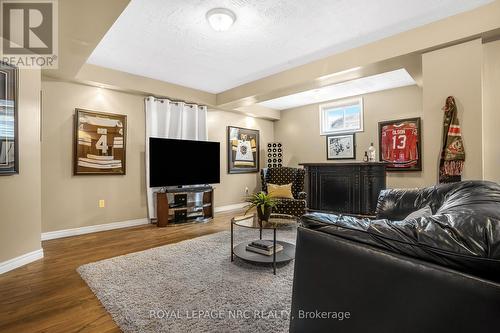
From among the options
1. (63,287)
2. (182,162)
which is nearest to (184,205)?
(182,162)

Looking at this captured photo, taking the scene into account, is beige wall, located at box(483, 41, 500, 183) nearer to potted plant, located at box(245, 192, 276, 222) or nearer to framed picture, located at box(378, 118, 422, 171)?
framed picture, located at box(378, 118, 422, 171)

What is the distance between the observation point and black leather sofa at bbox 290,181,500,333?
712 mm

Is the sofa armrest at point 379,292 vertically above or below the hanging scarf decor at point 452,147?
below

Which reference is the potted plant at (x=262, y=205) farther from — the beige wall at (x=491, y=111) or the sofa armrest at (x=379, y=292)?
the beige wall at (x=491, y=111)

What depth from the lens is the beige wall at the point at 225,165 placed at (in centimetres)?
567

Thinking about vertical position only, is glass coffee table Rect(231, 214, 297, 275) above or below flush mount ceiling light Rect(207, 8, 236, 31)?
below

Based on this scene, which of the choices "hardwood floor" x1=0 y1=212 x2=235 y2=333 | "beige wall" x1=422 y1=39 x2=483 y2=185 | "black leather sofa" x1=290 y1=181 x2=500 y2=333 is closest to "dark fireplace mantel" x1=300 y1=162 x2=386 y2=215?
"beige wall" x1=422 y1=39 x2=483 y2=185

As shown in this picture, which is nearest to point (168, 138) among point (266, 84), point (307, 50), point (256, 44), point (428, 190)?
point (266, 84)

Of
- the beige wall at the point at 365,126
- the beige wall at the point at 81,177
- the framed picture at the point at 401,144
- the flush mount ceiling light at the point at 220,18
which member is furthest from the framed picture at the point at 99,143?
the framed picture at the point at 401,144

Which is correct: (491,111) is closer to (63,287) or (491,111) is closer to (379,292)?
(379,292)

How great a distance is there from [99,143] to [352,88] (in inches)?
183

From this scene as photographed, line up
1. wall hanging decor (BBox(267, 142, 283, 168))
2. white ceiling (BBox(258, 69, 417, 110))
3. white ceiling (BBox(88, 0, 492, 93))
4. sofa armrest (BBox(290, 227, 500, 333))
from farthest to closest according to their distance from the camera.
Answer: wall hanging decor (BBox(267, 142, 283, 168)), white ceiling (BBox(258, 69, 417, 110)), white ceiling (BBox(88, 0, 492, 93)), sofa armrest (BBox(290, 227, 500, 333))

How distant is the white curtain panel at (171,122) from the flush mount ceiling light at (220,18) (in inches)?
95.5

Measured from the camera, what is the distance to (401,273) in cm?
84
